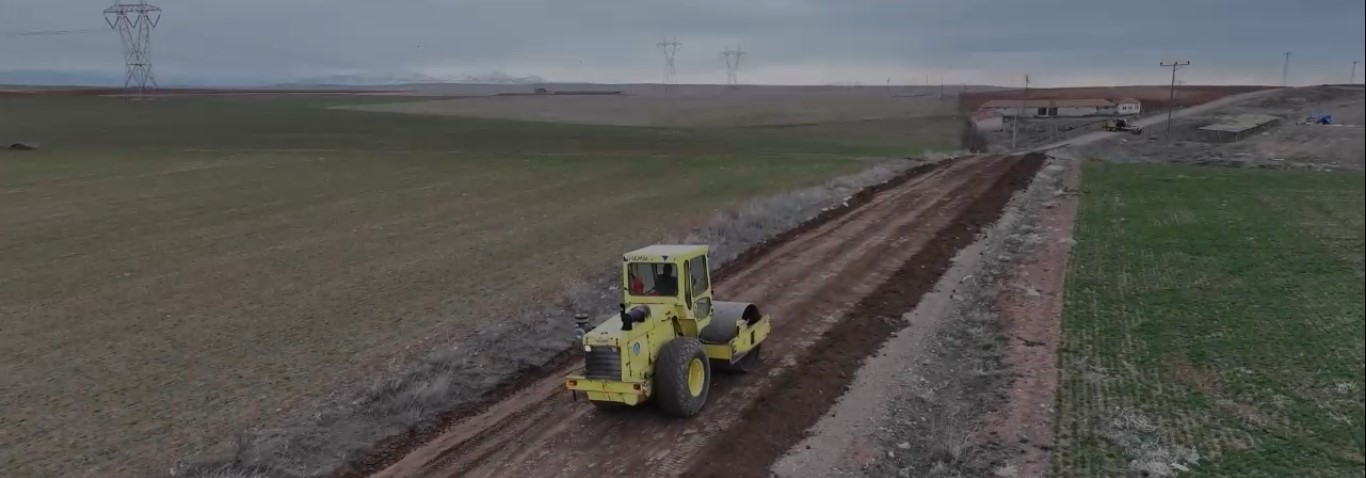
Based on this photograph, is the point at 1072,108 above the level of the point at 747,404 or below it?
above

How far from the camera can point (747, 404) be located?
13703mm


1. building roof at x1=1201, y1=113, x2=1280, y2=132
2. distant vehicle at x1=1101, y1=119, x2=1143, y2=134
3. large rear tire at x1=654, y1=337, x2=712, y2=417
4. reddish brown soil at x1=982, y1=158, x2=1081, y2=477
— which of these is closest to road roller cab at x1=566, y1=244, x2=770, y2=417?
large rear tire at x1=654, y1=337, x2=712, y2=417

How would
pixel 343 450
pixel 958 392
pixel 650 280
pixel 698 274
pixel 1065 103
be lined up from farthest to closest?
pixel 1065 103
pixel 958 392
pixel 698 274
pixel 650 280
pixel 343 450

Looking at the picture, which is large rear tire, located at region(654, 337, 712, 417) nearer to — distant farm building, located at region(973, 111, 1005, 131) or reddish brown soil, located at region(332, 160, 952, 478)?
reddish brown soil, located at region(332, 160, 952, 478)

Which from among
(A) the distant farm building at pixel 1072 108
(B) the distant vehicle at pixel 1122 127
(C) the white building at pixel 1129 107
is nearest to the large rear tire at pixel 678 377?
(B) the distant vehicle at pixel 1122 127

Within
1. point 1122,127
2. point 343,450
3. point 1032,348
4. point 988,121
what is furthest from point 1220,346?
point 988,121

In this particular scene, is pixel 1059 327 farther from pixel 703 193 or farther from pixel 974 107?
pixel 974 107

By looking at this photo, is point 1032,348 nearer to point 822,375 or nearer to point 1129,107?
point 822,375

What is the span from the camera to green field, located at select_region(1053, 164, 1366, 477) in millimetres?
10898

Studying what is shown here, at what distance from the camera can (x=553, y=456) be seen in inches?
473

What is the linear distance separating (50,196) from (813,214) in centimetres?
3062

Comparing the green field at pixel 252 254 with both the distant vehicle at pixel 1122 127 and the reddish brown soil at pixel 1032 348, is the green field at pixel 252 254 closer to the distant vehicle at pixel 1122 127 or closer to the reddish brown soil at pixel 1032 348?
the reddish brown soil at pixel 1032 348

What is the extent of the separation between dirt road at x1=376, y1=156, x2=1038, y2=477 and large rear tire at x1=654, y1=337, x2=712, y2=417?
304 millimetres

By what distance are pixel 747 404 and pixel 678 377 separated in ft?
5.83
